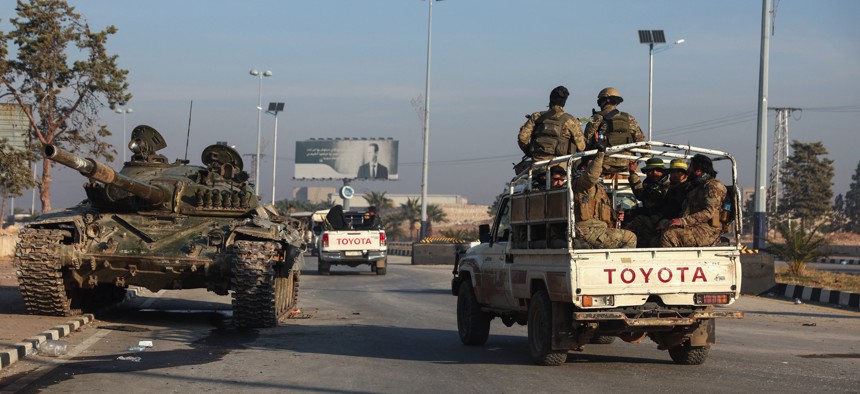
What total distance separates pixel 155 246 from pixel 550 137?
20.8 ft

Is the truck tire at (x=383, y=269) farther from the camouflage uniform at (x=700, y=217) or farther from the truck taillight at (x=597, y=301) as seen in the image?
the truck taillight at (x=597, y=301)

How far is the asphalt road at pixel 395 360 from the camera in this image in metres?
9.95

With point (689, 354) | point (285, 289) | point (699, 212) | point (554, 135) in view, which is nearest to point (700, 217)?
point (699, 212)

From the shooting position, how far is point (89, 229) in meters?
16.4

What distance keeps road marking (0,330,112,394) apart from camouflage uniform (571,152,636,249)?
5.20 m

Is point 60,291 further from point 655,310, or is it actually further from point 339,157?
point 339,157

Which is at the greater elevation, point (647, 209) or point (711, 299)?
point (647, 209)

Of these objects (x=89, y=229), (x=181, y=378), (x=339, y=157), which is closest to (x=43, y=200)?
(x=89, y=229)

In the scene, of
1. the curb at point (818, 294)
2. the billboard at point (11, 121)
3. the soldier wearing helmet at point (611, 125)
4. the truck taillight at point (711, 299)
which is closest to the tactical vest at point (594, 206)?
the truck taillight at point (711, 299)

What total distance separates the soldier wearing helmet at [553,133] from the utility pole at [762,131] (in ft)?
54.2

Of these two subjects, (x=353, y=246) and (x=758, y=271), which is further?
(x=353, y=246)

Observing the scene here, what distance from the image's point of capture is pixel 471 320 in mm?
13531

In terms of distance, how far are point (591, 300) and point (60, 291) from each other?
347 inches

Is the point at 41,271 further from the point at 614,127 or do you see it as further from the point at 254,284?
the point at 614,127
